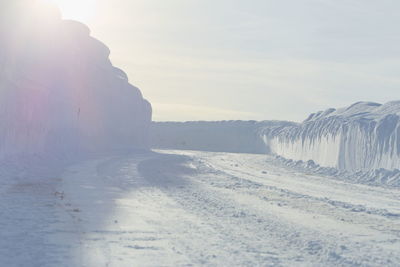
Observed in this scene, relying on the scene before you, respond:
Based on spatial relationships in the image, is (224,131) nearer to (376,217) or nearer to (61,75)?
(61,75)

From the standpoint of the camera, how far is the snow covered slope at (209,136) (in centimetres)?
9394

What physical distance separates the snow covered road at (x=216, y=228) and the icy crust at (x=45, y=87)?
1084 cm

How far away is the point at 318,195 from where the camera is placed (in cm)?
1562

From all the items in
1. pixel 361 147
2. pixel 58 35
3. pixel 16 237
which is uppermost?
pixel 58 35

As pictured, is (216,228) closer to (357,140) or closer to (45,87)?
(357,140)

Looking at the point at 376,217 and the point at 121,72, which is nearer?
the point at 376,217

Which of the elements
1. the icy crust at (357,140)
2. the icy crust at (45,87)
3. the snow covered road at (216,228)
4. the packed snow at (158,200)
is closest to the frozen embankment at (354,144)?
the icy crust at (357,140)

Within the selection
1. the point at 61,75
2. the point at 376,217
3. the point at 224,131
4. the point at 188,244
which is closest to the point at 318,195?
the point at 376,217

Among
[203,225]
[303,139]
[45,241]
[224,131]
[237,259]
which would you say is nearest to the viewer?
[237,259]

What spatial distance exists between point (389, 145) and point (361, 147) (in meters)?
3.60

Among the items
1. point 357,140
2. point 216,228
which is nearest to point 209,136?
point 357,140

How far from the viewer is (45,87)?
102ft

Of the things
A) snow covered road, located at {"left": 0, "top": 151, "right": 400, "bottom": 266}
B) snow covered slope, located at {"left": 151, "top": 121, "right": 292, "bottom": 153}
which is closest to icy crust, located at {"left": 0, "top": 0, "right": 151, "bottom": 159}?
snow covered road, located at {"left": 0, "top": 151, "right": 400, "bottom": 266}

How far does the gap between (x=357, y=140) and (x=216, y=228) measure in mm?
22139
